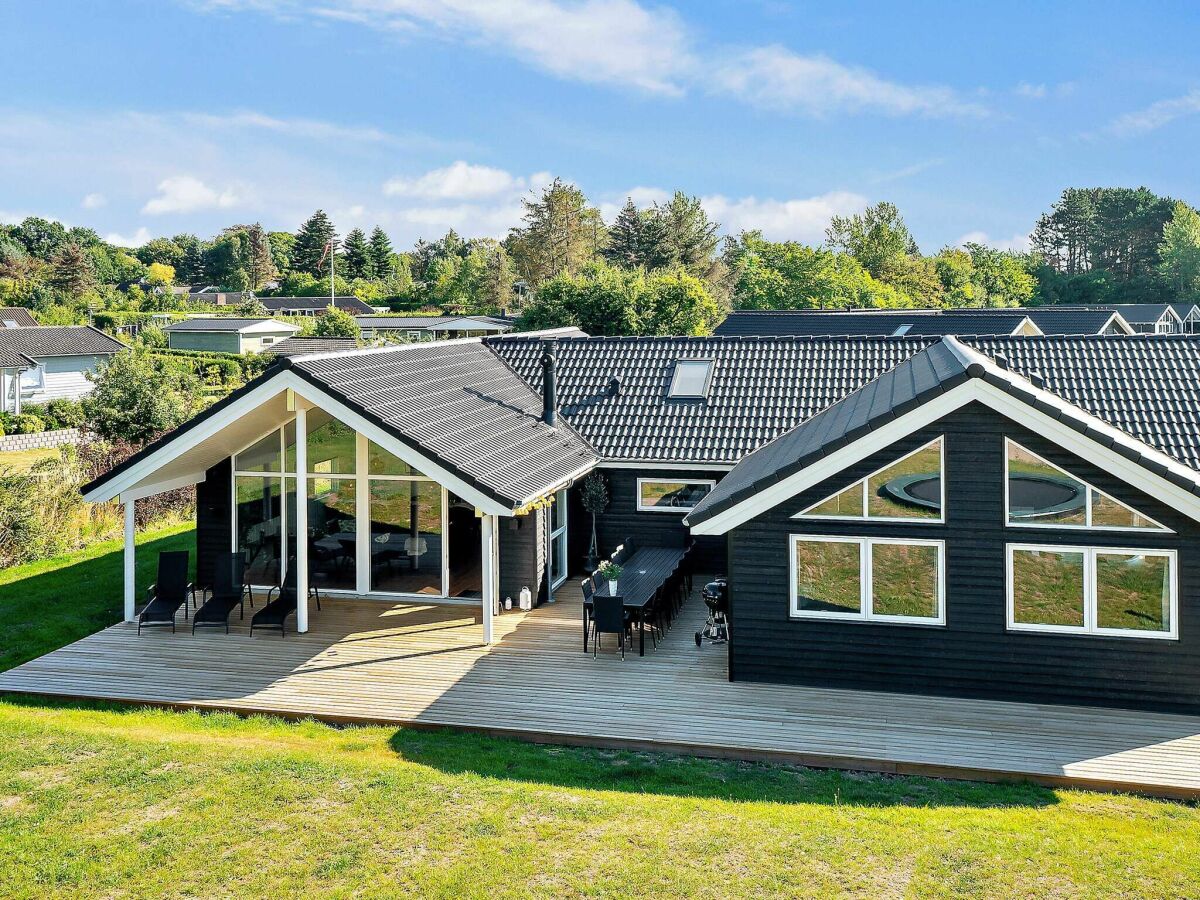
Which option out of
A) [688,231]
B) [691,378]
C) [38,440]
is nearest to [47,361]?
[38,440]

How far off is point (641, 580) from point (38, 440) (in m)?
30.6

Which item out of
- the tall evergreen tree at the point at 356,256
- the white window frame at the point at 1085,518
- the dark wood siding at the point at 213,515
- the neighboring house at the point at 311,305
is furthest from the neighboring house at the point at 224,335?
the white window frame at the point at 1085,518

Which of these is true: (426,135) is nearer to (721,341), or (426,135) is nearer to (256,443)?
(721,341)

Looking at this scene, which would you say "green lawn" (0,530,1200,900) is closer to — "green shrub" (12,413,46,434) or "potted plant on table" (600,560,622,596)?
"potted plant on table" (600,560,622,596)

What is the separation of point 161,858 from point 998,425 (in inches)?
336

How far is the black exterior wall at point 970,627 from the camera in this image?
985 cm

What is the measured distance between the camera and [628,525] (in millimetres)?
15828

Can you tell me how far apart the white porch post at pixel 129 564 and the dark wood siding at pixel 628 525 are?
21.1ft

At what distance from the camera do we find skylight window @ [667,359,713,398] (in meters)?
16.8

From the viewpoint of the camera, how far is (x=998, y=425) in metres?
10.1

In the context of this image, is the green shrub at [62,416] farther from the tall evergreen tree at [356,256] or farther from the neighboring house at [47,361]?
the tall evergreen tree at [356,256]

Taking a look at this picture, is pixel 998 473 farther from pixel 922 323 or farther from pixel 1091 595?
pixel 922 323

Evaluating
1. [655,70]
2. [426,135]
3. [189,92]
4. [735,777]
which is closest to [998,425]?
→ [735,777]

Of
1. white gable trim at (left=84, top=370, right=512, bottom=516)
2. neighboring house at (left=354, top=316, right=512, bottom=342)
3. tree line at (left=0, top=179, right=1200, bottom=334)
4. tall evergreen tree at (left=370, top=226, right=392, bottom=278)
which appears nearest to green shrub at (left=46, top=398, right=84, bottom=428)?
tree line at (left=0, top=179, right=1200, bottom=334)
